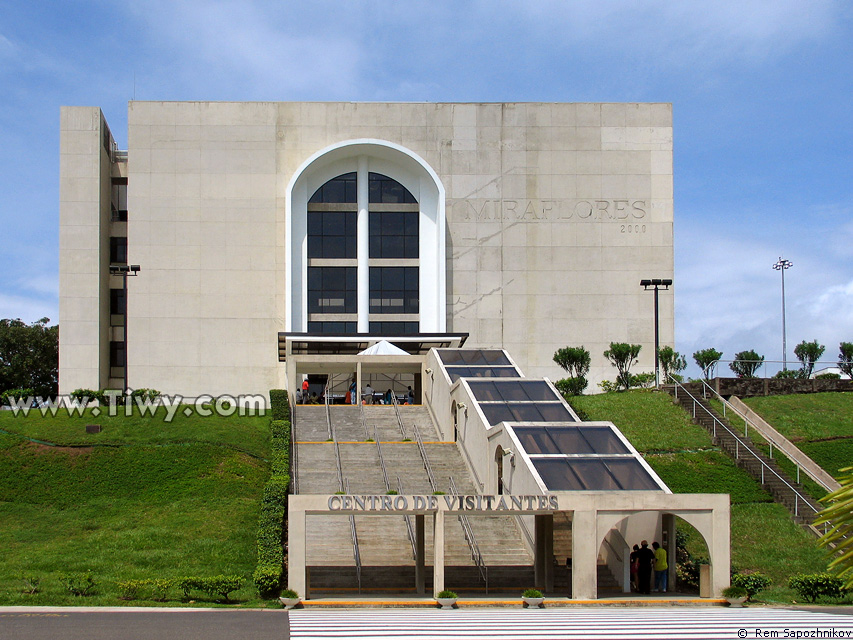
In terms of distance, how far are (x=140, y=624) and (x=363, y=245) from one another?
38.5m

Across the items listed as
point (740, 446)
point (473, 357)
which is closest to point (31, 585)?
point (473, 357)

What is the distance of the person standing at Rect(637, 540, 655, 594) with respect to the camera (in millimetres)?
22750

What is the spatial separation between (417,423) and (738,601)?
18.0 meters

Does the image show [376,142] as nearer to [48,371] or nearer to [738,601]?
[48,371]

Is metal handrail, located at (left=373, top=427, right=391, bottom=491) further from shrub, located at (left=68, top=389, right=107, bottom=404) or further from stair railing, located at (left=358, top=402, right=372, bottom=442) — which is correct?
shrub, located at (left=68, top=389, right=107, bottom=404)

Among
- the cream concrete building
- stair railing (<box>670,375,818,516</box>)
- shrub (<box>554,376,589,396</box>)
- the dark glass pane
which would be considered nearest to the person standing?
the dark glass pane

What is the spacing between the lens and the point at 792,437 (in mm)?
36719

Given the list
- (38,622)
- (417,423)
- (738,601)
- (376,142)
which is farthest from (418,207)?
(38,622)

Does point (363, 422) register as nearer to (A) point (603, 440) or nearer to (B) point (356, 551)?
(B) point (356, 551)

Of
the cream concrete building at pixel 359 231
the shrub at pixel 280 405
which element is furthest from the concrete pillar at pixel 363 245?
the shrub at pixel 280 405

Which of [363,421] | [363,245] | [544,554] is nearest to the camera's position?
[544,554]

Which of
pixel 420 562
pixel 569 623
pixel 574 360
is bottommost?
pixel 569 623

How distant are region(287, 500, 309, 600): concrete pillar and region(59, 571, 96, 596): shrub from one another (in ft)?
14.3

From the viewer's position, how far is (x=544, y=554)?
23.1 m
